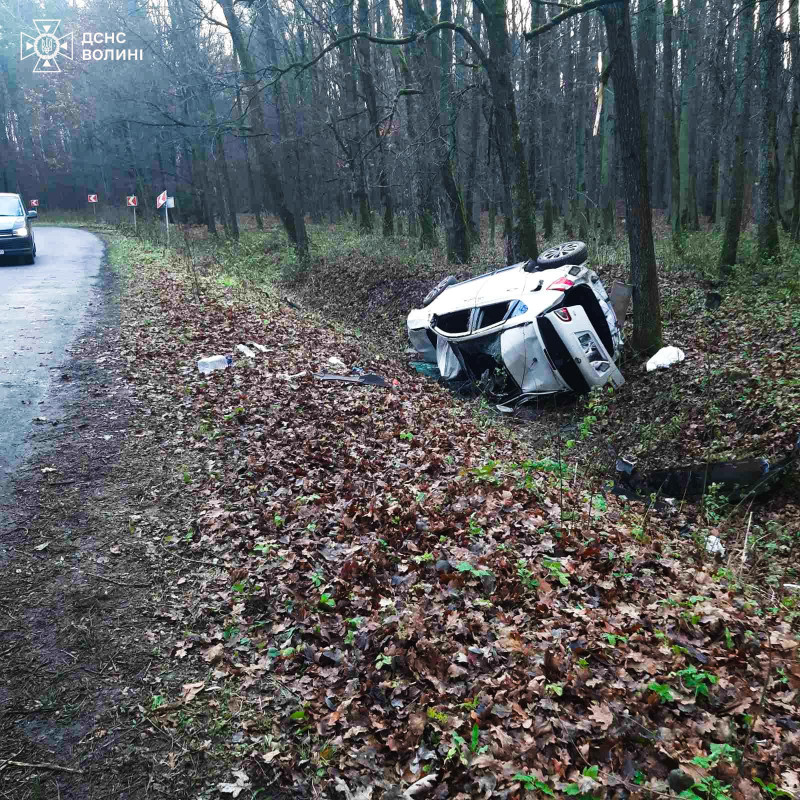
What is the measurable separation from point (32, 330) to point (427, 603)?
8.94m

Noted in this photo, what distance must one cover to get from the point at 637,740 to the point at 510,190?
515 inches

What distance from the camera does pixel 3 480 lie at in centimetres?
588

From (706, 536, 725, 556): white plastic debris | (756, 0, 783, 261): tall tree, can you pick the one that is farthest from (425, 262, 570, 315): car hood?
(756, 0, 783, 261): tall tree

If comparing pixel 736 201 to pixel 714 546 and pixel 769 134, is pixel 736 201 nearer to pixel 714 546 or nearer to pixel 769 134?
pixel 769 134

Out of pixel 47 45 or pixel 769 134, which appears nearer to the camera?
pixel 769 134

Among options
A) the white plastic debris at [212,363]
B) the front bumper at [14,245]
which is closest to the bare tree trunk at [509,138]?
the white plastic debris at [212,363]

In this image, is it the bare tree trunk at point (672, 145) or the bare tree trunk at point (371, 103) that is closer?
the bare tree trunk at point (672, 145)

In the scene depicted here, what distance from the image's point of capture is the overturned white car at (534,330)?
1016 cm

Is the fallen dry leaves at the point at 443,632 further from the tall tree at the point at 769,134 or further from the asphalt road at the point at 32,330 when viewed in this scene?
the tall tree at the point at 769,134

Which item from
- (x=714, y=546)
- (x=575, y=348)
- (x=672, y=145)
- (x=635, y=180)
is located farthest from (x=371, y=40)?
(x=672, y=145)

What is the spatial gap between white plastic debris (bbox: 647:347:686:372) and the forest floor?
1.03 meters

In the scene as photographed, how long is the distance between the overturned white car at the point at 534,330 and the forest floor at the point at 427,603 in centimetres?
122

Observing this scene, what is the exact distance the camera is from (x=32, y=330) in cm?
1050

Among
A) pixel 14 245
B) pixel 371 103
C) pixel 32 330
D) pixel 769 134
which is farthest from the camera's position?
pixel 371 103
